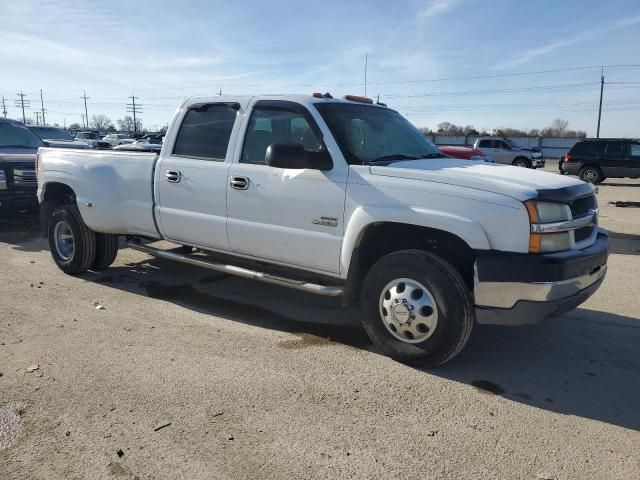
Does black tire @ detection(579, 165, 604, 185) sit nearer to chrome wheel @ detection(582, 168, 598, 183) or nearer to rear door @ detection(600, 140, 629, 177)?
chrome wheel @ detection(582, 168, 598, 183)

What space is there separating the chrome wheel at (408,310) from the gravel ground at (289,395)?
29 cm

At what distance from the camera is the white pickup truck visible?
136 inches

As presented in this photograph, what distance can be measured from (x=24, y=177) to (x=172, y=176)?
5177 millimetres

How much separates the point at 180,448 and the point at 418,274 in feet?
6.28

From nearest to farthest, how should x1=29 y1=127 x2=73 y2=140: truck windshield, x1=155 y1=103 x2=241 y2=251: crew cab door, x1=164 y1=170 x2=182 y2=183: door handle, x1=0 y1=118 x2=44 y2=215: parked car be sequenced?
1. x1=155 y1=103 x2=241 y2=251: crew cab door
2. x1=164 y1=170 x2=182 y2=183: door handle
3. x1=0 y1=118 x2=44 y2=215: parked car
4. x1=29 y1=127 x2=73 y2=140: truck windshield

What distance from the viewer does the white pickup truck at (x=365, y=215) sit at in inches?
136

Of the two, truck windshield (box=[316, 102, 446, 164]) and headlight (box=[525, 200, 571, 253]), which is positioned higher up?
truck windshield (box=[316, 102, 446, 164])

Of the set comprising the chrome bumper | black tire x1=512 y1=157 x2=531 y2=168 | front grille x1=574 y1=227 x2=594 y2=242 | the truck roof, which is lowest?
the chrome bumper

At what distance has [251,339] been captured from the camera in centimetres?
443

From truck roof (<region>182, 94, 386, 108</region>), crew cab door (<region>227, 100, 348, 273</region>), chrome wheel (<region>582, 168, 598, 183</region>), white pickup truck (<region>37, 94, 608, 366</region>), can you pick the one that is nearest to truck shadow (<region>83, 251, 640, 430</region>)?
white pickup truck (<region>37, 94, 608, 366</region>)

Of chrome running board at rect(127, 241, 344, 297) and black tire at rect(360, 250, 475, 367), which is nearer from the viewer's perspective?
black tire at rect(360, 250, 475, 367)

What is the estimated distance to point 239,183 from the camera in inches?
183

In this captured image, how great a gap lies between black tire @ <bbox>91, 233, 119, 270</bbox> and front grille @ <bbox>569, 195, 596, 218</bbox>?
16.2ft

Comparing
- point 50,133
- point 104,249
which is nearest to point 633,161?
point 50,133
